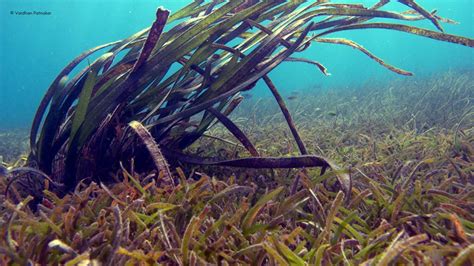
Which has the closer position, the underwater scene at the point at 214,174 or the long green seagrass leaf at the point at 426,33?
the underwater scene at the point at 214,174

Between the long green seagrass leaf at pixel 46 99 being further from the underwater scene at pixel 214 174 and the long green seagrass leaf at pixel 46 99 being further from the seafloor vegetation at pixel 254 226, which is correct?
the seafloor vegetation at pixel 254 226

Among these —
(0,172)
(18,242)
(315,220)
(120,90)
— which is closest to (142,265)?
(18,242)

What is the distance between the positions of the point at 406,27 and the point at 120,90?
7.15 ft

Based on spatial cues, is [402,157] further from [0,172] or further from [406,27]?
[0,172]

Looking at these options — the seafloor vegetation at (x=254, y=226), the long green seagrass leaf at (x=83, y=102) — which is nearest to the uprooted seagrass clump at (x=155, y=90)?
the long green seagrass leaf at (x=83, y=102)

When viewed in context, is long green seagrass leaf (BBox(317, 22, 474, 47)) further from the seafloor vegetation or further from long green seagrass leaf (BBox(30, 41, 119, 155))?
long green seagrass leaf (BBox(30, 41, 119, 155))

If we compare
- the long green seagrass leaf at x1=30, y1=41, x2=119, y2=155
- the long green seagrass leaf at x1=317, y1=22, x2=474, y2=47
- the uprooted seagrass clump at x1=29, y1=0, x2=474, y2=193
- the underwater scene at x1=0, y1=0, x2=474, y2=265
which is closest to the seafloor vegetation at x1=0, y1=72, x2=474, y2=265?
the underwater scene at x1=0, y1=0, x2=474, y2=265

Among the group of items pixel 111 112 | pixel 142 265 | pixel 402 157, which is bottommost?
pixel 402 157

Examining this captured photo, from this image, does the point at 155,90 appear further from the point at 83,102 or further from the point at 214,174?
the point at 214,174

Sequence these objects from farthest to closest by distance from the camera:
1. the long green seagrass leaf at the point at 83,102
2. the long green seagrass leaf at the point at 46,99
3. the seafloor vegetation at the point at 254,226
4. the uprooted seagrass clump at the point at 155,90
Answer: the long green seagrass leaf at the point at 46,99 → the uprooted seagrass clump at the point at 155,90 → the long green seagrass leaf at the point at 83,102 → the seafloor vegetation at the point at 254,226

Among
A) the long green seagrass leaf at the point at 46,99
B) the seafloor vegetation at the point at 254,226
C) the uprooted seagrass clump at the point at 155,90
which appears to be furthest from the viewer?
the long green seagrass leaf at the point at 46,99

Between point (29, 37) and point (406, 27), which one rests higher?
point (29, 37)

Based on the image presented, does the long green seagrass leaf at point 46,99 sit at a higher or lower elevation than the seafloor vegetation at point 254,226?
higher

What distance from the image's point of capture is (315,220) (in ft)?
5.04
